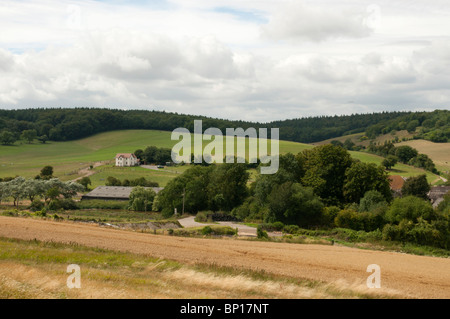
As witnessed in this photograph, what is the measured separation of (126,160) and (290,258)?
7835 cm

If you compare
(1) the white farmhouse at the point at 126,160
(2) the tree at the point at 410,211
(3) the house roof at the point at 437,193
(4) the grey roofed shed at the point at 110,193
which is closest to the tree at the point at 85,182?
(4) the grey roofed shed at the point at 110,193

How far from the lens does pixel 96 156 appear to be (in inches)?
4459

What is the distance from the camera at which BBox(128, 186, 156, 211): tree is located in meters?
63.0

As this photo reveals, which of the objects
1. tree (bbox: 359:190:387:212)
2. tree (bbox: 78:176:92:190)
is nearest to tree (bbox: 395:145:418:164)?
tree (bbox: 359:190:387:212)

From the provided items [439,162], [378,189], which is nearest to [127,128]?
[439,162]

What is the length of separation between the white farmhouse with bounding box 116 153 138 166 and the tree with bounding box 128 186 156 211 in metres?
35.8

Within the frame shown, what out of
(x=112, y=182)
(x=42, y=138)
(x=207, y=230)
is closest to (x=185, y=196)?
(x=207, y=230)

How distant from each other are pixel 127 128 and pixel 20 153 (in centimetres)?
4648

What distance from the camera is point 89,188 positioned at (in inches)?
2992

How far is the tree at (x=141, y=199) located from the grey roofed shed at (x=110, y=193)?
14.9 ft

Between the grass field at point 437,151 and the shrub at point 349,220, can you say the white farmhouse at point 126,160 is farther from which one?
the grass field at point 437,151

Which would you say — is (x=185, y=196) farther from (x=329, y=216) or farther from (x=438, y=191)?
(x=438, y=191)

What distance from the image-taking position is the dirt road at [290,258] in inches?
848

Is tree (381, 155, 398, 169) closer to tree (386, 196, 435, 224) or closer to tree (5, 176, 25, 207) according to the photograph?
tree (386, 196, 435, 224)
